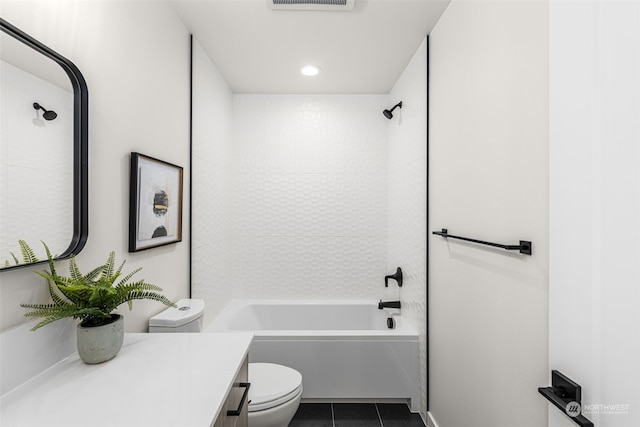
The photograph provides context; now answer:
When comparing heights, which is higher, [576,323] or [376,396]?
[576,323]

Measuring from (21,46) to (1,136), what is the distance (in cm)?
27

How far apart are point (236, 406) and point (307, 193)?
2.14m

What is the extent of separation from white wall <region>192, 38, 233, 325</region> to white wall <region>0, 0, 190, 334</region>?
255 mm

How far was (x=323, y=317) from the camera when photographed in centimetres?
304

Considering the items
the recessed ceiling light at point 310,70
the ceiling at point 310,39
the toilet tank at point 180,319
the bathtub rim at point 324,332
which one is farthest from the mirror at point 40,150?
the recessed ceiling light at point 310,70

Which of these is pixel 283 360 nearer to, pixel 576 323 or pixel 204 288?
pixel 204 288

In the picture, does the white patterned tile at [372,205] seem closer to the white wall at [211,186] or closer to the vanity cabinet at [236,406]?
the white wall at [211,186]

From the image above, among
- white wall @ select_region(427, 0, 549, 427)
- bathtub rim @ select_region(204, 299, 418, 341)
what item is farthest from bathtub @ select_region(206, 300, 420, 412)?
white wall @ select_region(427, 0, 549, 427)

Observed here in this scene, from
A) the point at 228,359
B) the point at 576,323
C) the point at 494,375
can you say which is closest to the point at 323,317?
the point at 494,375

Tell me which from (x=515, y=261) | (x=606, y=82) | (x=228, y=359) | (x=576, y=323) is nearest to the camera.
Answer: (x=606, y=82)

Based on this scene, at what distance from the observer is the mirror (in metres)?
0.87

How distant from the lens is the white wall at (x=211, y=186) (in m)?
2.20

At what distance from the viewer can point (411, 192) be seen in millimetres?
2436

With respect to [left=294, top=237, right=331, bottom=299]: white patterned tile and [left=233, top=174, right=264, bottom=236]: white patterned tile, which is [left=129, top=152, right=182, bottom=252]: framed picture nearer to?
[left=233, top=174, right=264, bottom=236]: white patterned tile
